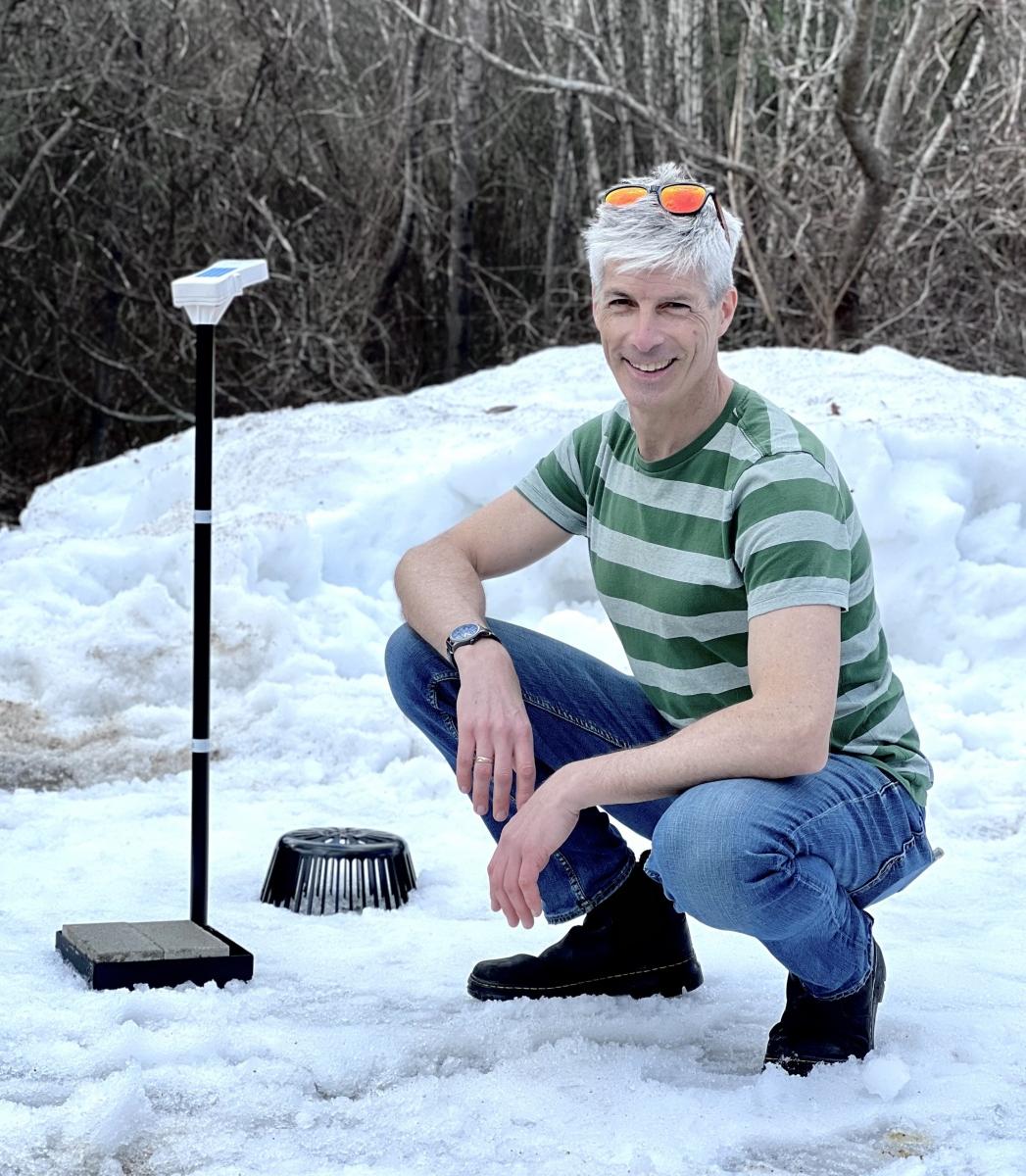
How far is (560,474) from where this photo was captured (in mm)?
2518

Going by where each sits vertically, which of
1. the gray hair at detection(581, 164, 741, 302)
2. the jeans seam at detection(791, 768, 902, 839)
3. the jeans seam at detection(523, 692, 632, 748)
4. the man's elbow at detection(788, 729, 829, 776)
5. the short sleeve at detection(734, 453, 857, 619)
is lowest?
the jeans seam at detection(523, 692, 632, 748)

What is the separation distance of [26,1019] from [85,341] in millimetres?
6569

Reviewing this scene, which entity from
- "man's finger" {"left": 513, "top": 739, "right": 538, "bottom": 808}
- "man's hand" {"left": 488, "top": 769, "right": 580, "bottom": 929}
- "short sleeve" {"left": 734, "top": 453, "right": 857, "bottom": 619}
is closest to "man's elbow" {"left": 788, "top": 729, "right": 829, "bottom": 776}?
"short sleeve" {"left": 734, "top": 453, "right": 857, "bottom": 619}

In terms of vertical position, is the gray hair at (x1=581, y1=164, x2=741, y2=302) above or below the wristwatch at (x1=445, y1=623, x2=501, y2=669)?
above

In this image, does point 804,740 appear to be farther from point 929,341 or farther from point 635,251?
point 929,341

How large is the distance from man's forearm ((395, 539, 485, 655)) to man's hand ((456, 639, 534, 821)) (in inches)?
5.2

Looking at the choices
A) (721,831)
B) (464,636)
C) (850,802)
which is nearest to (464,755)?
(464,636)

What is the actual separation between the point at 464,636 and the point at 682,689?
35 centimetres

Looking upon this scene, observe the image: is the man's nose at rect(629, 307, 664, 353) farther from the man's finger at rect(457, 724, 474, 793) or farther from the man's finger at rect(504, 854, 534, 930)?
the man's finger at rect(504, 854, 534, 930)

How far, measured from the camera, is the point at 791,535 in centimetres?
200

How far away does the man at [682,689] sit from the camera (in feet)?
6.53

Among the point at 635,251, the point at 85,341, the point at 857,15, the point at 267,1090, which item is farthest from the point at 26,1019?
the point at 85,341

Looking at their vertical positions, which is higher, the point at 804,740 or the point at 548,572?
the point at 804,740

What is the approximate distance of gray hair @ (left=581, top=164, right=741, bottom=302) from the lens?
2170 mm
